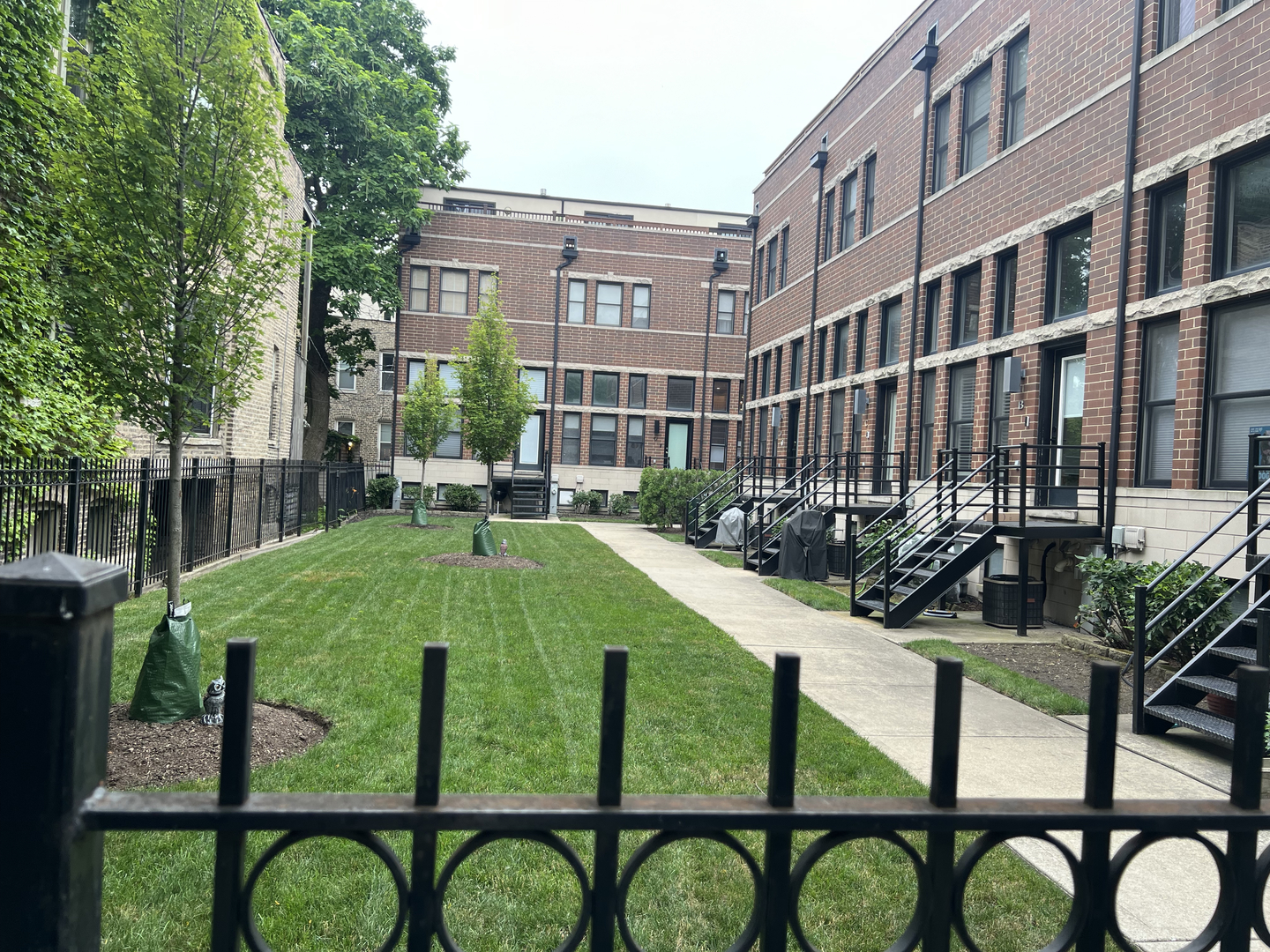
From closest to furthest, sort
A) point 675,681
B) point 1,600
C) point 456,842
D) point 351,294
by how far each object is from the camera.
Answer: point 1,600
point 456,842
point 675,681
point 351,294

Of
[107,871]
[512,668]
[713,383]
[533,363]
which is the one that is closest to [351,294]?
[533,363]

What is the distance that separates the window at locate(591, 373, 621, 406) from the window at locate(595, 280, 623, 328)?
2.03 metres

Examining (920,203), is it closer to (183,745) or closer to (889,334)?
(889,334)

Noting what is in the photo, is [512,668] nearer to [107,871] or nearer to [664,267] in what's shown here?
[107,871]

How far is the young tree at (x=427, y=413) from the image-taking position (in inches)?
1040

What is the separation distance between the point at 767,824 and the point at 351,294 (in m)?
33.1

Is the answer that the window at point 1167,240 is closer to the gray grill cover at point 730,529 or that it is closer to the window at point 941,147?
the window at point 941,147

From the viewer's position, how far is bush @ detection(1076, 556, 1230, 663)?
7953 mm

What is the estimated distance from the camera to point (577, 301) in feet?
115

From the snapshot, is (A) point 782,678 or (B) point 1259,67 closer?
(A) point 782,678

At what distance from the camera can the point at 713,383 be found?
3588 cm

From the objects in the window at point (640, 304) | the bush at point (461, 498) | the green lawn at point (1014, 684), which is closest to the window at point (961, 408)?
the green lawn at point (1014, 684)

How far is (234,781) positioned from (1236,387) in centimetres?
1072

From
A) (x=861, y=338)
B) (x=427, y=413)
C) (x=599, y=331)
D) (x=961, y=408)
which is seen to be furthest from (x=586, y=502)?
(x=961, y=408)
